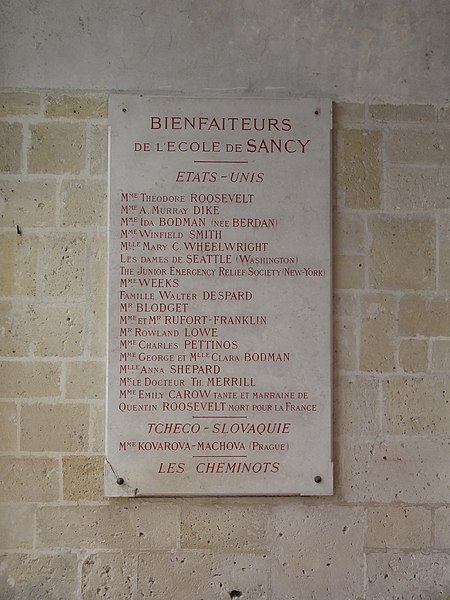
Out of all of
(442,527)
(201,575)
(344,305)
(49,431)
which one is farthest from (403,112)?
(201,575)

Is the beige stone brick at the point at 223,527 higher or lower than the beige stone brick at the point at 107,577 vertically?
higher

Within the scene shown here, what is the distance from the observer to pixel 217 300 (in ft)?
9.61

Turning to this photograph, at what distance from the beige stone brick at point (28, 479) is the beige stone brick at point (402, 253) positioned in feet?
4.72

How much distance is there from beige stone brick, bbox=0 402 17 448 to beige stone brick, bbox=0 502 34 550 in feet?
0.72

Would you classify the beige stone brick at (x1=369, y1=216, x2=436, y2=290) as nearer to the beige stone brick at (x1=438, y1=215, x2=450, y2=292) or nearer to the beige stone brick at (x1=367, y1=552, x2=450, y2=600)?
the beige stone brick at (x1=438, y1=215, x2=450, y2=292)

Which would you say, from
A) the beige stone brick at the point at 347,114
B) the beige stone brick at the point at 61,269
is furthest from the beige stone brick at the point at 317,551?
the beige stone brick at the point at 347,114

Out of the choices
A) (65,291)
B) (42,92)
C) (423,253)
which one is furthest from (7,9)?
(423,253)

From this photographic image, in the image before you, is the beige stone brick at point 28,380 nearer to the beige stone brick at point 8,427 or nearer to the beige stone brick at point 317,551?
the beige stone brick at point 8,427

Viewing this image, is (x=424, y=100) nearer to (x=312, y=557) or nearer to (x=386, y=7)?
(x=386, y=7)

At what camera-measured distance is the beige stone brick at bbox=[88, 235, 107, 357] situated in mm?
2936

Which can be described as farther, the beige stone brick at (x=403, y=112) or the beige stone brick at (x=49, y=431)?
the beige stone brick at (x=403, y=112)

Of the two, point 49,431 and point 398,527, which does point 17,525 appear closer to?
point 49,431

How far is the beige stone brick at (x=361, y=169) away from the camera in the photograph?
301cm

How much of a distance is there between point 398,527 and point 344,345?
2.40ft
